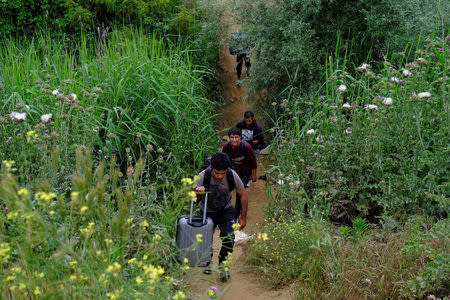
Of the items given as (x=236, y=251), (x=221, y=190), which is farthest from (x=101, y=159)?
(x=236, y=251)

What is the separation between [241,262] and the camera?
4957 mm

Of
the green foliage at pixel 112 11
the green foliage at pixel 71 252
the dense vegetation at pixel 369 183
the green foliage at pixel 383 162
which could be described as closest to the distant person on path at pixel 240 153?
the dense vegetation at pixel 369 183

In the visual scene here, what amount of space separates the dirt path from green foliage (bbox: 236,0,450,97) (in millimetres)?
1483

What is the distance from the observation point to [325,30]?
7.80m

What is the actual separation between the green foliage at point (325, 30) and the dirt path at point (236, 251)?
4.86ft

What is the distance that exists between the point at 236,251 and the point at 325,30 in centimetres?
447

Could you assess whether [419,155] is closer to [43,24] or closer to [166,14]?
[166,14]

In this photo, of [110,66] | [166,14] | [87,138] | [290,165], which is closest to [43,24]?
[166,14]

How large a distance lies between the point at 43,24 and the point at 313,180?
290 inches

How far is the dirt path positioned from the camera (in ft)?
13.9

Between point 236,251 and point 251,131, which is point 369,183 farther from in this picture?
point 251,131

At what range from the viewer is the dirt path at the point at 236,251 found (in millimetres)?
4230

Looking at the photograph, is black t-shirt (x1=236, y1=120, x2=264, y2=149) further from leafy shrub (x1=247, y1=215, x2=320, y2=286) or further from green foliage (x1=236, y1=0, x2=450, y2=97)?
leafy shrub (x1=247, y1=215, x2=320, y2=286)

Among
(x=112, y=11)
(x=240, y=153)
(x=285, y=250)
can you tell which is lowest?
(x=285, y=250)
